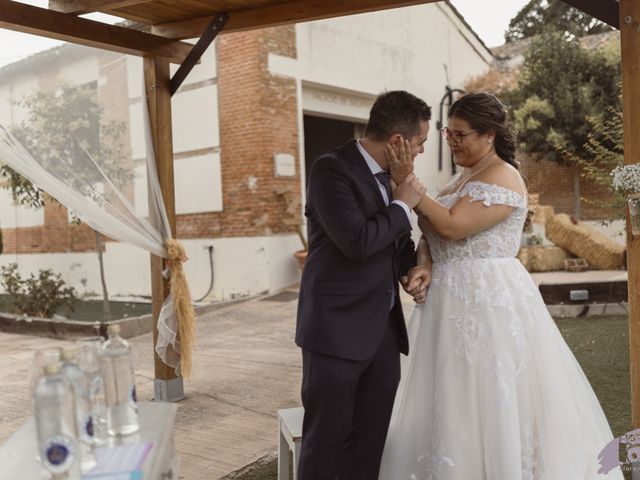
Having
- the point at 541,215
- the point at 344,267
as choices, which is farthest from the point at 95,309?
the point at 344,267

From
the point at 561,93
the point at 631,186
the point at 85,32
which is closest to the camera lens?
the point at 631,186

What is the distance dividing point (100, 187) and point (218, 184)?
623cm

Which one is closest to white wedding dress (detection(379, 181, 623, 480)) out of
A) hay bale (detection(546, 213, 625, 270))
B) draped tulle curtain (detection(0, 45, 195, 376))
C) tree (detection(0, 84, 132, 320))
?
draped tulle curtain (detection(0, 45, 195, 376))

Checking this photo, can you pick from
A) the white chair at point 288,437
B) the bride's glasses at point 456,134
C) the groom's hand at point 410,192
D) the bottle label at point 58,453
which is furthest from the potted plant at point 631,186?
the bottle label at point 58,453

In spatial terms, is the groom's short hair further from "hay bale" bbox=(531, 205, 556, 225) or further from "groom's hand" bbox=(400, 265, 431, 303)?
"hay bale" bbox=(531, 205, 556, 225)

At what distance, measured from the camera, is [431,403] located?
3.24 metres

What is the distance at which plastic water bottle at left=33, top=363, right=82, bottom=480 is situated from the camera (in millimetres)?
1627

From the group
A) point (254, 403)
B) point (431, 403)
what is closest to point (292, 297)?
point (254, 403)

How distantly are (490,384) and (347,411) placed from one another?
0.71 m

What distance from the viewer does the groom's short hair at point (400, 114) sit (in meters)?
2.66

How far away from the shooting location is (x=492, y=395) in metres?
3.04

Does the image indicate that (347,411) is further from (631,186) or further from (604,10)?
(604,10)

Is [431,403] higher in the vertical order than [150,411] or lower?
lower

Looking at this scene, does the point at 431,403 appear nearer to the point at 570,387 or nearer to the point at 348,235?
the point at 570,387
